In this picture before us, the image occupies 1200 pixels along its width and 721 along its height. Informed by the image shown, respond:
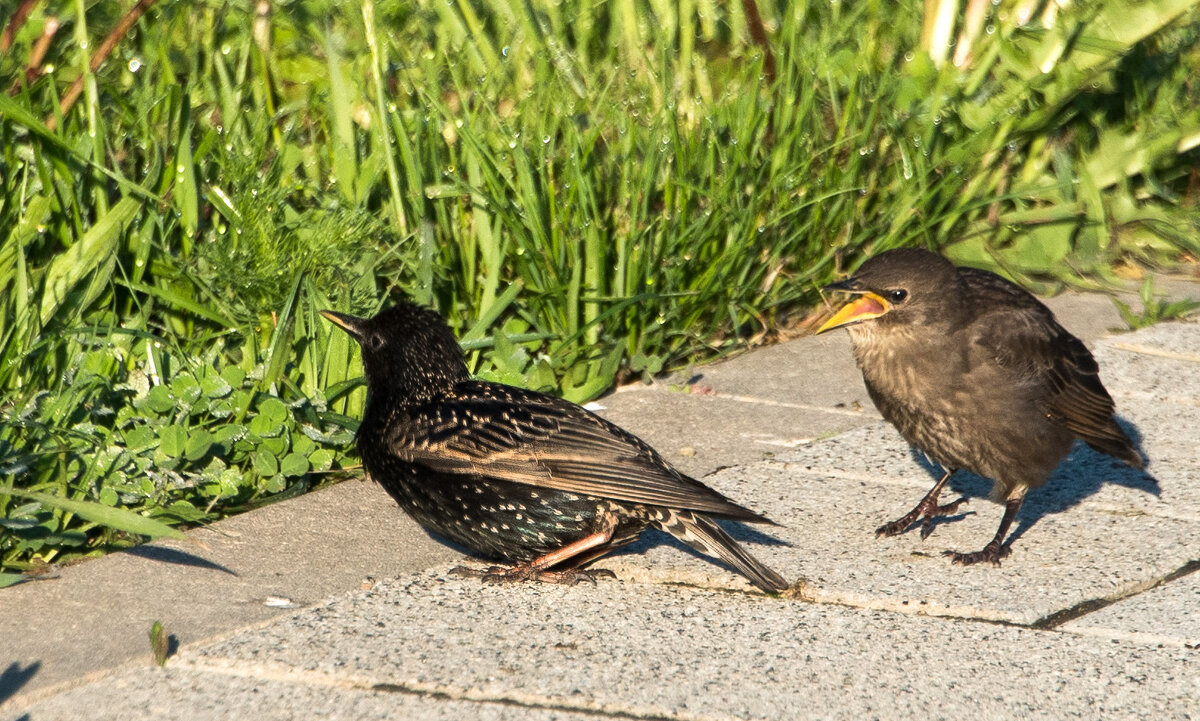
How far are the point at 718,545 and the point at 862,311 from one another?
1.02m

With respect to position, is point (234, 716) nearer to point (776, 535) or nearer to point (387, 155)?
point (776, 535)

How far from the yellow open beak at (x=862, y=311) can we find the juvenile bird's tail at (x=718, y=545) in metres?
0.82

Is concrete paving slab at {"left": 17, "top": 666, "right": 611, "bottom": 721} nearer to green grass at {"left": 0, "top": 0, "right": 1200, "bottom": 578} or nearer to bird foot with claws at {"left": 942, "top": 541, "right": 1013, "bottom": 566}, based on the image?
green grass at {"left": 0, "top": 0, "right": 1200, "bottom": 578}

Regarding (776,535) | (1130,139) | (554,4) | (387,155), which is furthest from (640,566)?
(1130,139)

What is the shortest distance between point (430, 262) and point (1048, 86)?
315cm

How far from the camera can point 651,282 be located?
18.6ft

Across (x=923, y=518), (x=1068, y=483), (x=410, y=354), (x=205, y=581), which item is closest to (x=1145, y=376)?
(x=1068, y=483)

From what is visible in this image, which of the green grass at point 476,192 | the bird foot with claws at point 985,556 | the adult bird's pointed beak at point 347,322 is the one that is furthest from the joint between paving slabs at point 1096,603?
the adult bird's pointed beak at point 347,322

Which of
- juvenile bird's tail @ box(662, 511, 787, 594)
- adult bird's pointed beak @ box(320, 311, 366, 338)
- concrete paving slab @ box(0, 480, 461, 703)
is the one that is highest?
adult bird's pointed beak @ box(320, 311, 366, 338)

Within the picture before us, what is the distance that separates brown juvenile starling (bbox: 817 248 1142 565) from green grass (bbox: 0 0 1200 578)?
3.57 feet

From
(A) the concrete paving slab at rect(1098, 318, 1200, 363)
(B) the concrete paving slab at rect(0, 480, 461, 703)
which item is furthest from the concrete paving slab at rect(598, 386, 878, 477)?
(A) the concrete paving slab at rect(1098, 318, 1200, 363)

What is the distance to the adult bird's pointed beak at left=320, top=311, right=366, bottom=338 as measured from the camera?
4641mm

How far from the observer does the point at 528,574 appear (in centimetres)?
413

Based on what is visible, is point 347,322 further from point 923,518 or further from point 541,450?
point 923,518
